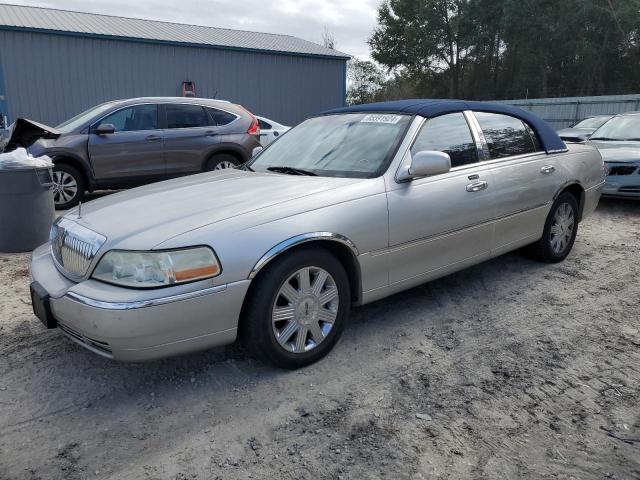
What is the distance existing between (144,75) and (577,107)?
17191 millimetres

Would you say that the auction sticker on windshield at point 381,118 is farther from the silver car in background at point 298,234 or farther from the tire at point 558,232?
the tire at point 558,232

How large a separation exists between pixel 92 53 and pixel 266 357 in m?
17.0

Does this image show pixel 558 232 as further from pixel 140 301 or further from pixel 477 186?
pixel 140 301

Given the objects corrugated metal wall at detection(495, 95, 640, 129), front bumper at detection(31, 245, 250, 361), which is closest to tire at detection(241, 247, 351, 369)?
front bumper at detection(31, 245, 250, 361)

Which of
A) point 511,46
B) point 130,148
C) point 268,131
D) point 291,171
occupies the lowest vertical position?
point 291,171

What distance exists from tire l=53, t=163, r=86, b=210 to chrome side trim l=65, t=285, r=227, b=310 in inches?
233

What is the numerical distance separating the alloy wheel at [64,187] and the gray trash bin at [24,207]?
232 cm

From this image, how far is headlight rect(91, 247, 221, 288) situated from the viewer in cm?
273

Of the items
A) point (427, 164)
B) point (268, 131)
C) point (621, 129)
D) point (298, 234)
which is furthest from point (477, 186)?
point (268, 131)

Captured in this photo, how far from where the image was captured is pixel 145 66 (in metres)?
18.2

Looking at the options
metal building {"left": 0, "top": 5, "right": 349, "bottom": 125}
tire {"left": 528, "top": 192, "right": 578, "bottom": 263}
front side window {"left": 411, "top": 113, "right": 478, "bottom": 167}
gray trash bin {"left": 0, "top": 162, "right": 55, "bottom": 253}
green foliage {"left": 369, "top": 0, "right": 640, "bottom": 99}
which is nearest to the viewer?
front side window {"left": 411, "top": 113, "right": 478, "bottom": 167}

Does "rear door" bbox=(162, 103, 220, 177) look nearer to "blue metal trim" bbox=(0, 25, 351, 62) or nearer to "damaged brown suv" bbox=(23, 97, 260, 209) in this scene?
"damaged brown suv" bbox=(23, 97, 260, 209)

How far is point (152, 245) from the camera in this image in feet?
9.06

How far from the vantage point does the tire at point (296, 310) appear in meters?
2.98
